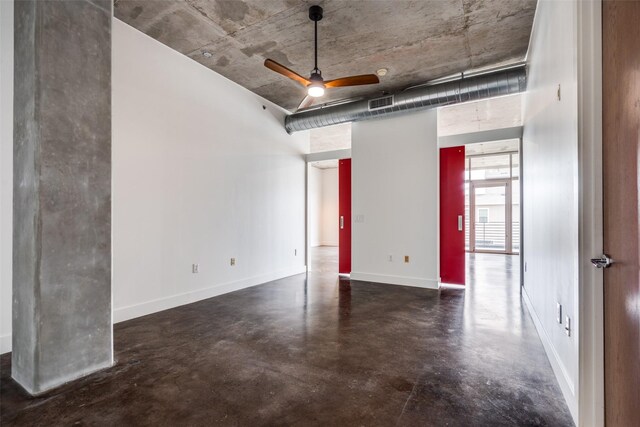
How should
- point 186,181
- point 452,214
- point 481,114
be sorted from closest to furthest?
point 186,181 → point 452,214 → point 481,114

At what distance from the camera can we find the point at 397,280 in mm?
5254

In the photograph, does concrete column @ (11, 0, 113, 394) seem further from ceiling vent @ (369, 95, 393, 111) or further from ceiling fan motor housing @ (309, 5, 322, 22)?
ceiling vent @ (369, 95, 393, 111)

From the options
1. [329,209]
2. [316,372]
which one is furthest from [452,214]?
[329,209]

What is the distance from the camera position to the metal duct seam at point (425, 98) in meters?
3.99

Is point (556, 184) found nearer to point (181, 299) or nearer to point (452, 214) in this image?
point (452, 214)

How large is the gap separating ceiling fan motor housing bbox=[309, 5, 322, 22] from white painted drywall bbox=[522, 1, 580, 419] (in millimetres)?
2036

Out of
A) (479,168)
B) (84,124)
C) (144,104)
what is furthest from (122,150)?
(479,168)

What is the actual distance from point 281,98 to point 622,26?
4.87 meters

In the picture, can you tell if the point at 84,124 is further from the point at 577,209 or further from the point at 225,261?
the point at 577,209

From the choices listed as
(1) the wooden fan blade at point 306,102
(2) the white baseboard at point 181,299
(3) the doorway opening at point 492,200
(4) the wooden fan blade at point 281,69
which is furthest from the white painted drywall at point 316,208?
(4) the wooden fan blade at point 281,69

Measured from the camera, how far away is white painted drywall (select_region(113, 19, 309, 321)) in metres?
3.44

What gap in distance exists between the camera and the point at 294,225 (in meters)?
6.30

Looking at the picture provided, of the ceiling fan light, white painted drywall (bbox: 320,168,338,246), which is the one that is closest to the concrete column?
the ceiling fan light

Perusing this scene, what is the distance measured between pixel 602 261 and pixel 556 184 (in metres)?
0.90
